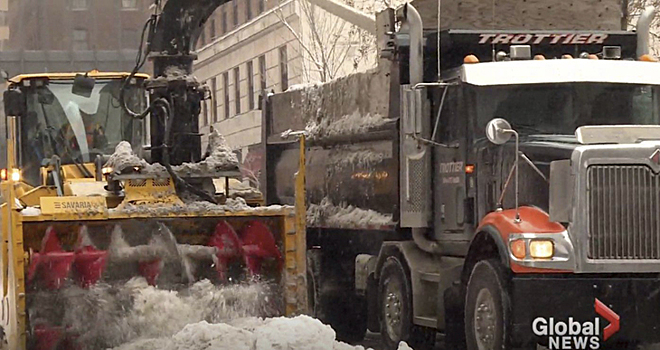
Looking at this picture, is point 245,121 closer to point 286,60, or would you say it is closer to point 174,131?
point 286,60

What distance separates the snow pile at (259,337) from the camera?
10.4 meters

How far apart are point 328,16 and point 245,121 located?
10374 millimetres

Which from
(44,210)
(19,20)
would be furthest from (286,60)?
(44,210)

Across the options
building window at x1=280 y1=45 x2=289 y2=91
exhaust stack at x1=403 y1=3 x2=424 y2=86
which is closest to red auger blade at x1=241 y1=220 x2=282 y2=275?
exhaust stack at x1=403 y1=3 x2=424 y2=86

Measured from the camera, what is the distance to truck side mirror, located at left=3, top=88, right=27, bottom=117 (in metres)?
13.5

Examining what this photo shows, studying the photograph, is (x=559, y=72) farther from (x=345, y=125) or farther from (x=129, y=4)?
(x=129, y=4)

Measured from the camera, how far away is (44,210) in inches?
439

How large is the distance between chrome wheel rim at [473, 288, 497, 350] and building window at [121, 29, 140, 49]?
35.3 metres

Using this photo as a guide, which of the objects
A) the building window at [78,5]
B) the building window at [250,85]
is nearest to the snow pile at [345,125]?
the building window at [250,85]

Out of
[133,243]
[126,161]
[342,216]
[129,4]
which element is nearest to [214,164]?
[126,161]

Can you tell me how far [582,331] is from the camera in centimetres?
1007

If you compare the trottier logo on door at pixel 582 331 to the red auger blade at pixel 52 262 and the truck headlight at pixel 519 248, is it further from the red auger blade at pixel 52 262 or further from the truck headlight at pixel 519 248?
the red auger blade at pixel 52 262

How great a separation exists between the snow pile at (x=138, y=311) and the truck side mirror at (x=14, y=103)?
9.85 ft

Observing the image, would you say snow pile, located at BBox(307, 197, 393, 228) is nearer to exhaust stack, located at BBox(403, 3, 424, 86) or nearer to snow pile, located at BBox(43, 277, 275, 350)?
exhaust stack, located at BBox(403, 3, 424, 86)
